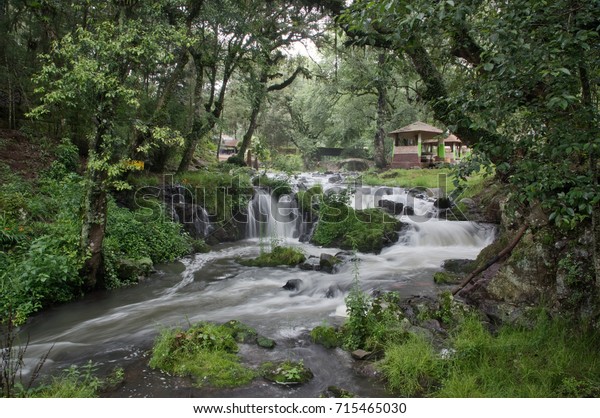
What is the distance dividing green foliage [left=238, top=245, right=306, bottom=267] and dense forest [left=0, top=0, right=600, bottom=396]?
2.25 meters

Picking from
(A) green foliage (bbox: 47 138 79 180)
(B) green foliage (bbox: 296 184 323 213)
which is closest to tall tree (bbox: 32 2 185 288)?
(A) green foliage (bbox: 47 138 79 180)

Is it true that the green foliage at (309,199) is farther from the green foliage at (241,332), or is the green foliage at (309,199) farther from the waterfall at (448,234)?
the green foliage at (241,332)

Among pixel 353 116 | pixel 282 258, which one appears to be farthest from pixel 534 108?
pixel 353 116

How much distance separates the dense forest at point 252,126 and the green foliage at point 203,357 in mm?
1628

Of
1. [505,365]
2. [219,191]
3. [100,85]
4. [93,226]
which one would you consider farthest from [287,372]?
[219,191]

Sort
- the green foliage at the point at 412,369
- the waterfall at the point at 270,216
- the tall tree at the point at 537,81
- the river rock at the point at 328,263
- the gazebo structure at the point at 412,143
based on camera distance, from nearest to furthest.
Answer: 1. the tall tree at the point at 537,81
2. the green foliage at the point at 412,369
3. the river rock at the point at 328,263
4. the waterfall at the point at 270,216
5. the gazebo structure at the point at 412,143

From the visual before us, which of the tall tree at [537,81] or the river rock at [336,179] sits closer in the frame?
the tall tree at [537,81]

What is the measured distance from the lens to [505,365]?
14.6ft

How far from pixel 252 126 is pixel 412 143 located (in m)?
13.6

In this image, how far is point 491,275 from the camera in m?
6.86

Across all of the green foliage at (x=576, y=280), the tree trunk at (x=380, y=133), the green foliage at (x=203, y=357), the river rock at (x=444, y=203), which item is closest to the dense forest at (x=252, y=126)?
the green foliage at (x=576, y=280)

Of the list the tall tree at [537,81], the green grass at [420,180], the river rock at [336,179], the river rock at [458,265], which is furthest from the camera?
the river rock at [336,179]

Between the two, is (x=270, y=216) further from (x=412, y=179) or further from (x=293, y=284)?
(x=412, y=179)

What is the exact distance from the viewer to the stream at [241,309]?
4.88 metres
